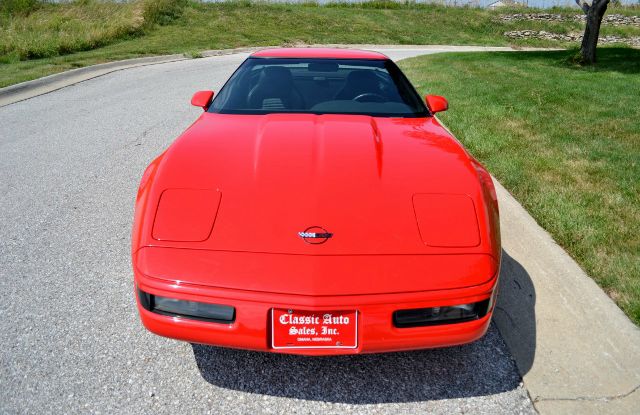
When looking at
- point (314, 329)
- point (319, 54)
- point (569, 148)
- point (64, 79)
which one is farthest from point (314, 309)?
point (64, 79)

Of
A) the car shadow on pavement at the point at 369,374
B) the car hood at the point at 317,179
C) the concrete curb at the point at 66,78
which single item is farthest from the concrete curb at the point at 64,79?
the car shadow on pavement at the point at 369,374

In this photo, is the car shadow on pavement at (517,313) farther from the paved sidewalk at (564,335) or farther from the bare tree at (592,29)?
the bare tree at (592,29)

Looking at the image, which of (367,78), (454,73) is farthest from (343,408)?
(454,73)

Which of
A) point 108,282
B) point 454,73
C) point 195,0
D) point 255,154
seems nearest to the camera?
point 255,154

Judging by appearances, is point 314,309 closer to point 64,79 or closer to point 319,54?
point 319,54

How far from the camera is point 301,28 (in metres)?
27.9

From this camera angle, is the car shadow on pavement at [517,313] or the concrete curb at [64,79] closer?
the car shadow on pavement at [517,313]

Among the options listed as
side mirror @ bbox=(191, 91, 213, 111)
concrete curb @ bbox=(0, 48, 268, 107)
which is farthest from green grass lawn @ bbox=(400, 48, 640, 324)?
concrete curb @ bbox=(0, 48, 268, 107)

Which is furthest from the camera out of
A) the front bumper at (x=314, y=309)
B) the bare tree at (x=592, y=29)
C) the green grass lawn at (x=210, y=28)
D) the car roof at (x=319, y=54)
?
the green grass lawn at (x=210, y=28)

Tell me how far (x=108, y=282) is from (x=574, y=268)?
Answer: 285cm

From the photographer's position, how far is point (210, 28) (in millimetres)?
26062

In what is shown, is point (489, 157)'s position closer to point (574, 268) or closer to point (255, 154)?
point (574, 268)

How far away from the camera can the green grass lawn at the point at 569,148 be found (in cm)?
344

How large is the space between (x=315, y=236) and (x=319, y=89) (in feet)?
5.71
